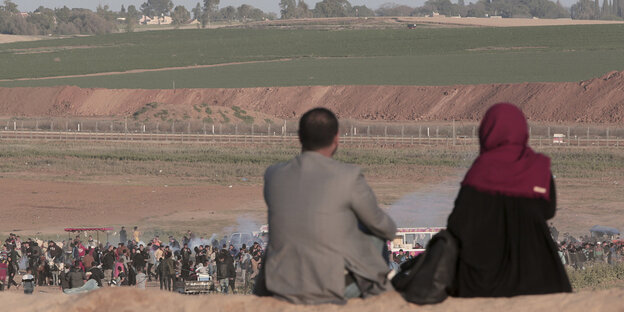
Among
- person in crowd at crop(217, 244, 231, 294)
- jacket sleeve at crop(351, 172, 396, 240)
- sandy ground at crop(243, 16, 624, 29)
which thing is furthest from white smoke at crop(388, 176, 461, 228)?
sandy ground at crop(243, 16, 624, 29)

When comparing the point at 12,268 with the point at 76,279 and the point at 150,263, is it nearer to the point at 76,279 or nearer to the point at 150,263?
the point at 150,263

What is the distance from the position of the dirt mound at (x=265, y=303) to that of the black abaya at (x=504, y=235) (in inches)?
6.8

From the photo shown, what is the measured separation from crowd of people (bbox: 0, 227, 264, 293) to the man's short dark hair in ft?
41.2

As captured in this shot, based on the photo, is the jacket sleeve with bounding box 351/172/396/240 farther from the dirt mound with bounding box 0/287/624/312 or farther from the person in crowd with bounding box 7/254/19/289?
the person in crowd with bounding box 7/254/19/289

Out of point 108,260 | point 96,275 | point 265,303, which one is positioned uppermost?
point 265,303

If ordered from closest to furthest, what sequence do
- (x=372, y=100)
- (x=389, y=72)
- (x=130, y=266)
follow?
(x=130, y=266)
(x=372, y=100)
(x=389, y=72)

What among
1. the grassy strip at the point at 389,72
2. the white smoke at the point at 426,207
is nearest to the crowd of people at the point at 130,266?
the white smoke at the point at 426,207

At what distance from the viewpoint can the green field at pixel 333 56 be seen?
104m

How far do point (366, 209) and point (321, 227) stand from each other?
0.30m

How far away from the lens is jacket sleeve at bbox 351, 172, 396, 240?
6438 millimetres

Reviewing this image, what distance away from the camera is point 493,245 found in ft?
20.8

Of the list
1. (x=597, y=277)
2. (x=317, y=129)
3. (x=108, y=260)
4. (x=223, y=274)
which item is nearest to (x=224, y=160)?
(x=108, y=260)

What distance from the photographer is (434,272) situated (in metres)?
6.36

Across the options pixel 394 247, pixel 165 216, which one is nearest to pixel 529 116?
pixel 165 216
